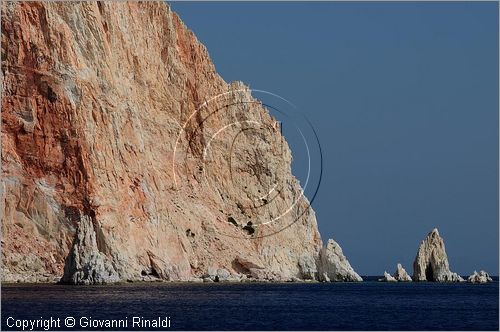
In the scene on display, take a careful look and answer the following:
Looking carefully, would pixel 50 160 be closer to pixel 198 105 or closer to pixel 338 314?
pixel 198 105

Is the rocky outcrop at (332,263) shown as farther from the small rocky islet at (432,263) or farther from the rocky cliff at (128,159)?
the small rocky islet at (432,263)

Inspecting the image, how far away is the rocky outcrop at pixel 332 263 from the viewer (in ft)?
384

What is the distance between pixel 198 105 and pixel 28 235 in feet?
91.0

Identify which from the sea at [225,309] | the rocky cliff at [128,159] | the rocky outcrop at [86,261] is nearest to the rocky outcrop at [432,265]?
the rocky cliff at [128,159]

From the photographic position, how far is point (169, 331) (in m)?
56.3

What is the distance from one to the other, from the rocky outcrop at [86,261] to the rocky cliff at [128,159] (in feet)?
0.32

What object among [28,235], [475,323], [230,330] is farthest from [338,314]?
[28,235]

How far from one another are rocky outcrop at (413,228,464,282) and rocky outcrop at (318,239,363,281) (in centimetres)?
941

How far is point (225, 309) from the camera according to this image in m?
70.1

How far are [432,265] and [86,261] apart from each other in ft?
177

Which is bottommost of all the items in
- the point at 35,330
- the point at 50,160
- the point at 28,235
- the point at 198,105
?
the point at 35,330

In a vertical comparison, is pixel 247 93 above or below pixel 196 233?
above

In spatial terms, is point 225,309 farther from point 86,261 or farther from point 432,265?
point 432,265

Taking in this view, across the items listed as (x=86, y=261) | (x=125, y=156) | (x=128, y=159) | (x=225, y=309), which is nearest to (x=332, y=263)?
(x=128, y=159)
